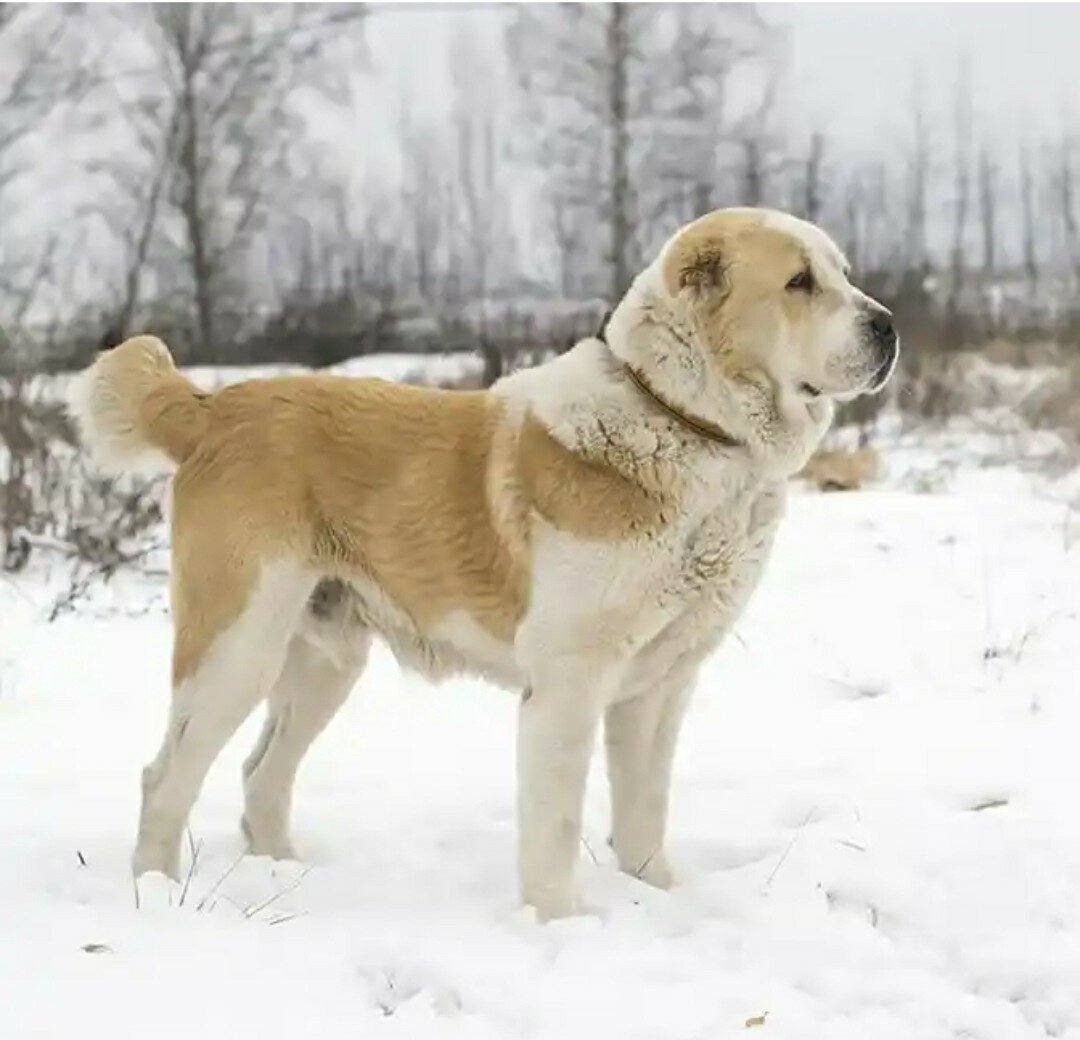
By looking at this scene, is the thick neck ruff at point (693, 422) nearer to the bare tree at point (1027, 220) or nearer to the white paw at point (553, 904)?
the white paw at point (553, 904)

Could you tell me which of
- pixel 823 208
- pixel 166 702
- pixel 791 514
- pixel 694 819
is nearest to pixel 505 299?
pixel 823 208

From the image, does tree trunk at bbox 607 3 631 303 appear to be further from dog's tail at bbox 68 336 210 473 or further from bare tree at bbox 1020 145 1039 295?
dog's tail at bbox 68 336 210 473

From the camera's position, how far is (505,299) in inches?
791

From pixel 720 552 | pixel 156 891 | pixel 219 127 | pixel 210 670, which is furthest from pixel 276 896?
pixel 219 127

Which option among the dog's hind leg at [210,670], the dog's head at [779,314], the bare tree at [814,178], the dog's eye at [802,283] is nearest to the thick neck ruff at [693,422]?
the dog's head at [779,314]

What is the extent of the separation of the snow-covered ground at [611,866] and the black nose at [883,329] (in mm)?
1246

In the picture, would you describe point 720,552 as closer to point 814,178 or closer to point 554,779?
point 554,779

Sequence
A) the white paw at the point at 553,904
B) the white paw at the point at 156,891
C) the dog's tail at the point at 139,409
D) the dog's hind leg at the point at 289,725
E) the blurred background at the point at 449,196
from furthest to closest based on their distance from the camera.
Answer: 1. the blurred background at the point at 449,196
2. the dog's hind leg at the point at 289,725
3. the dog's tail at the point at 139,409
4. the white paw at the point at 553,904
5. the white paw at the point at 156,891

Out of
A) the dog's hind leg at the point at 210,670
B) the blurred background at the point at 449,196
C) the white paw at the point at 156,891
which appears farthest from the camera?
the blurred background at the point at 449,196

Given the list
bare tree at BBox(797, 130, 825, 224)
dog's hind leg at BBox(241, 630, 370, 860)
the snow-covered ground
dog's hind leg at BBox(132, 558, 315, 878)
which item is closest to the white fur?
dog's hind leg at BBox(132, 558, 315, 878)

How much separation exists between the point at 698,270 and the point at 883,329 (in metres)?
0.43

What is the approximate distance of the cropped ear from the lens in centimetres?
335

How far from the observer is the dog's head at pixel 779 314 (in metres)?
3.31

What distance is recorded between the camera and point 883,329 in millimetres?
3312
